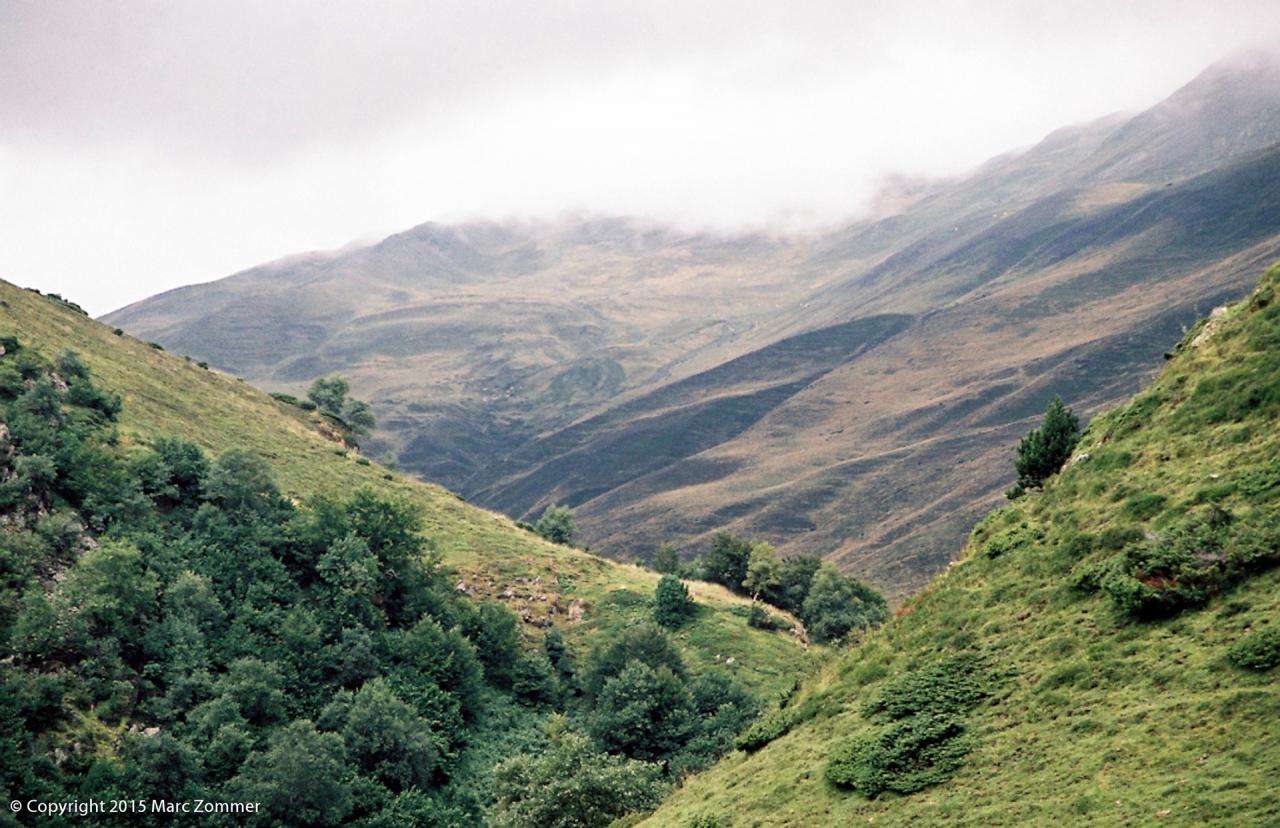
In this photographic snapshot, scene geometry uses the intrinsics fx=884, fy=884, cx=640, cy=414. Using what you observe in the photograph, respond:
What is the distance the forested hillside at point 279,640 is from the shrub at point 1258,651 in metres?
25.2

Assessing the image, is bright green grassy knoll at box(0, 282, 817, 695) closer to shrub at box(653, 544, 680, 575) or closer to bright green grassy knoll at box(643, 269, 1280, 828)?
shrub at box(653, 544, 680, 575)

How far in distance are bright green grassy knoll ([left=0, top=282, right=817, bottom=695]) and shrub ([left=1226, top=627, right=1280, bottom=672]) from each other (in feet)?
161

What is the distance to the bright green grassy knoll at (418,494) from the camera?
71.7m

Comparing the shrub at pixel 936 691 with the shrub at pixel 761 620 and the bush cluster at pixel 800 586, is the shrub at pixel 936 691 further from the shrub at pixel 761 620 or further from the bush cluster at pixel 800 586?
the bush cluster at pixel 800 586

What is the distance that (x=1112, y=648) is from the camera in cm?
2014

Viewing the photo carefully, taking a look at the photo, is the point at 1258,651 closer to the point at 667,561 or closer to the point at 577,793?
the point at 577,793

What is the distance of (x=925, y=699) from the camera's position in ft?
75.8

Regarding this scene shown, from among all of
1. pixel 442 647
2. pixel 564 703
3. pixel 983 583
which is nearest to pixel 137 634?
pixel 442 647

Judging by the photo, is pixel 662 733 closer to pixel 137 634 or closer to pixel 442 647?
pixel 442 647

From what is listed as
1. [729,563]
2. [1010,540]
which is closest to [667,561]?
[729,563]

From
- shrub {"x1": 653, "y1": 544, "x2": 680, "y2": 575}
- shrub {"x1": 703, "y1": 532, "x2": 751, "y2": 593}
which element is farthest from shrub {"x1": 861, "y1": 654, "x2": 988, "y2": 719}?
shrub {"x1": 653, "y1": 544, "x2": 680, "y2": 575}

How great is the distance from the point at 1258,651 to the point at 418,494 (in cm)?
7915

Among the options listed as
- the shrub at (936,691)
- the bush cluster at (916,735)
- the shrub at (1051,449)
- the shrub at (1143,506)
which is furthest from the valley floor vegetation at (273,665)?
the shrub at (1143,506)

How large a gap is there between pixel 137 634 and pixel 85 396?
22.7 metres
